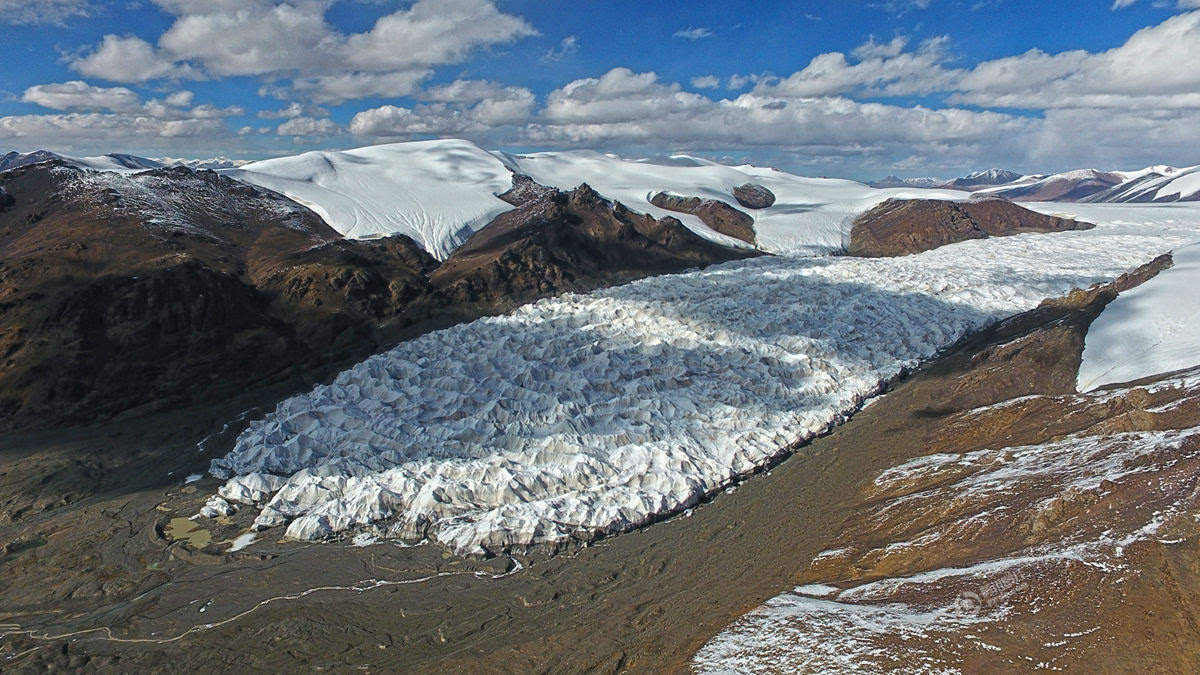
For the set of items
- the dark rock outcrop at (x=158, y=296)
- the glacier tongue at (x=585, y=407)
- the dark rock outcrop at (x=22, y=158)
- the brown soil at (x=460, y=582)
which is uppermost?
the dark rock outcrop at (x=22, y=158)

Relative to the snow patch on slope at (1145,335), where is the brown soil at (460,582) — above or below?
below

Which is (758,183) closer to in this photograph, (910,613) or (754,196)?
(754,196)

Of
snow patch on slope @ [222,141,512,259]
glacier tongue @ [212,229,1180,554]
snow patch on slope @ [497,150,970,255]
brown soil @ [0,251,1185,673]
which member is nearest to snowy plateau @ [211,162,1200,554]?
glacier tongue @ [212,229,1180,554]

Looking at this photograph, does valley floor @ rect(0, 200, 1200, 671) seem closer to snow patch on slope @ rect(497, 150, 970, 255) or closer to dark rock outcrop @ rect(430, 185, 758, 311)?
dark rock outcrop @ rect(430, 185, 758, 311)

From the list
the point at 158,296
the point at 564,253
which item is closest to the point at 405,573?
the point at 158,296

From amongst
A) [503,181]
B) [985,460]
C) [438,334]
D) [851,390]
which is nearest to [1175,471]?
[985,460]

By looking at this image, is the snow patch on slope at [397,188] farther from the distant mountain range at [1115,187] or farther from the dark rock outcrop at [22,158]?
the distant mountain range at [1115,187]

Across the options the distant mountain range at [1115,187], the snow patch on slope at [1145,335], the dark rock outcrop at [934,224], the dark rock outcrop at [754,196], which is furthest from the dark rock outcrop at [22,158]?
the distant mountain range at [1115,187]
